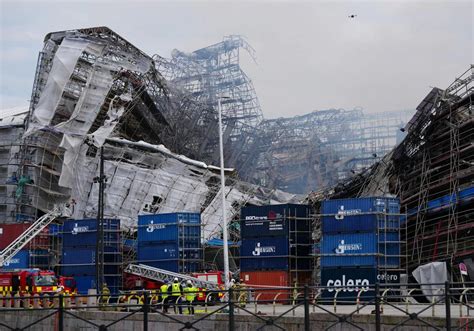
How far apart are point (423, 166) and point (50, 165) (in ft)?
106

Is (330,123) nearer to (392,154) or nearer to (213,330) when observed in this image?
(392,154)

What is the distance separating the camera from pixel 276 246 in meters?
39.9

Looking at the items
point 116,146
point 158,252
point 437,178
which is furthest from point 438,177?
point 116,146

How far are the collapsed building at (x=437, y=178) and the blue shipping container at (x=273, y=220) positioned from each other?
21.2 ft

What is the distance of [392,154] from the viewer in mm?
49438

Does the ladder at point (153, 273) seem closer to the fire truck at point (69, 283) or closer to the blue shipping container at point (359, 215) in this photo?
the fire truck at point (69, 283)

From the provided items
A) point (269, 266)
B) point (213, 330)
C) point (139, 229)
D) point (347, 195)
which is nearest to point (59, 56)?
point (139, 229)

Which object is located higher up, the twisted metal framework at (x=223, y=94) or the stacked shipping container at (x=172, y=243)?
the twisted metal framework at (x=223, y=94)

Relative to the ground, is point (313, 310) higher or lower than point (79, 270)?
lower

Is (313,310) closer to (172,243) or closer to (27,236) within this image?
(172,243)

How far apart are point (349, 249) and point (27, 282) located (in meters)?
17.5

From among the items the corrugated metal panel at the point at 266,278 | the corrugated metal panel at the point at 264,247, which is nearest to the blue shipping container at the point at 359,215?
the corrugated metal panel at the point at 264,247

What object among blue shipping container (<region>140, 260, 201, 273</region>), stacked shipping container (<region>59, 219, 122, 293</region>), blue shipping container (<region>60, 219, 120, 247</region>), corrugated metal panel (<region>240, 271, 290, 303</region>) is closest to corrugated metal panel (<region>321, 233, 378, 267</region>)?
corrugated metal panel (<region>240, 271, 290, 303</region>)

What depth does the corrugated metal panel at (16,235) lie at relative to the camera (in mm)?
54156
